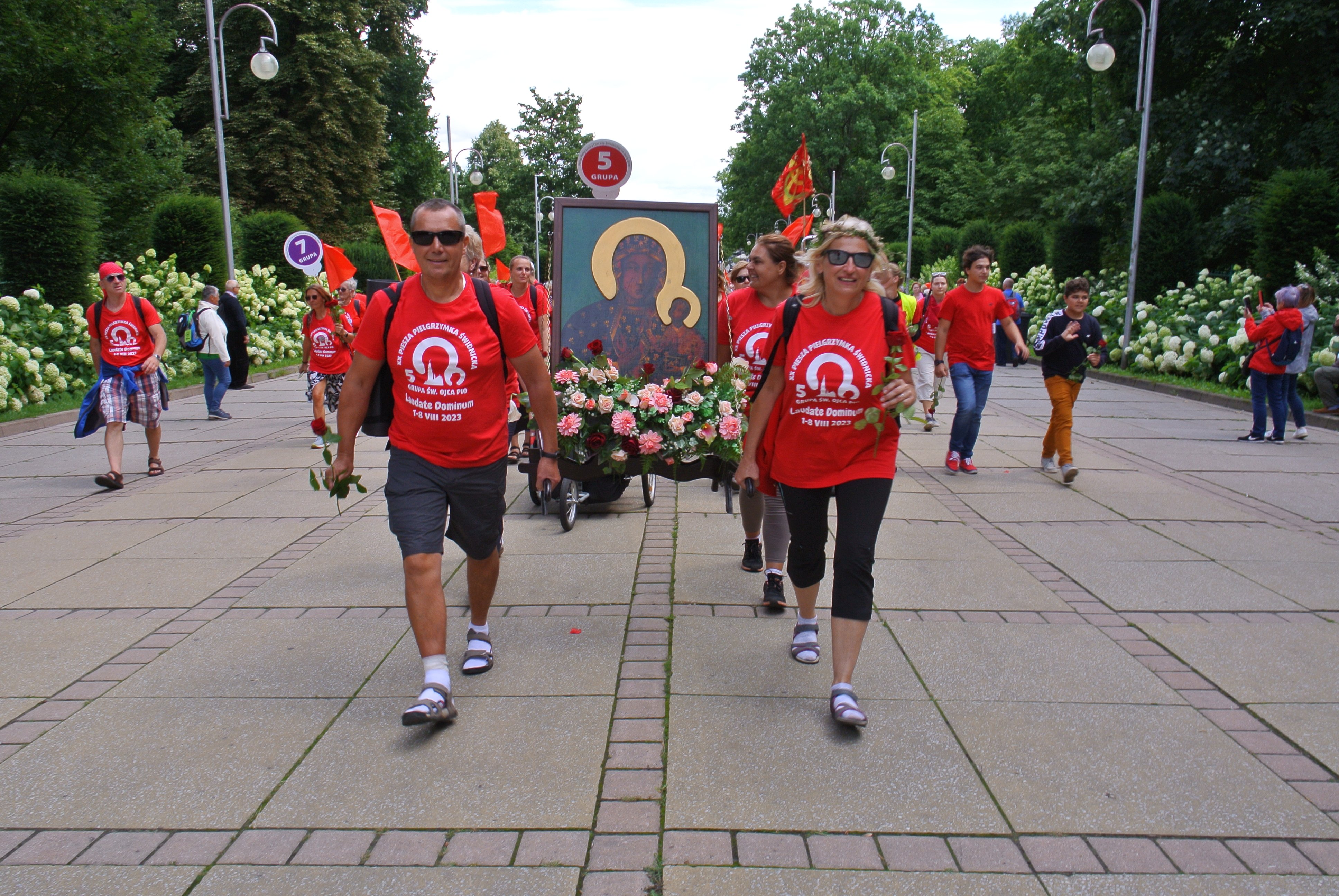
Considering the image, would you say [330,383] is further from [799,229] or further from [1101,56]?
[1101,56]

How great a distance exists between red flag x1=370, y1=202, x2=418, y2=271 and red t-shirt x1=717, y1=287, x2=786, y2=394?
2102 mm

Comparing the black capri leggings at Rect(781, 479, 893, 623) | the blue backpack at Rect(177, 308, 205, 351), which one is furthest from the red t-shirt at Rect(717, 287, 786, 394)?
the blue backpack at Rect(177, 308, 205, 351)

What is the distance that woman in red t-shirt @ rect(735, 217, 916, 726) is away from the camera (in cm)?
369

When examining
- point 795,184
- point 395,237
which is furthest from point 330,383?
point 795,184

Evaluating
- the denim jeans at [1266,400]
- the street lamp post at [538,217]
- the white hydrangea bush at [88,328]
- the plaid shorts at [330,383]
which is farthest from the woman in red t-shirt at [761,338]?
the street lamp post at [538,217]

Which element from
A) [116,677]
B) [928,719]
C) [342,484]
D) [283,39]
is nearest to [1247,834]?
[928,719]

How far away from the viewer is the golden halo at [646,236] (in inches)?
226

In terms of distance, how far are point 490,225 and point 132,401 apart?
3.67 metres

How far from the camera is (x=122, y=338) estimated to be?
27.8 ft

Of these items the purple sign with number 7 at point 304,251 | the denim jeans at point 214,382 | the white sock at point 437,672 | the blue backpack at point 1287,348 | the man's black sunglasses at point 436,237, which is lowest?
the white sock at point 437,672

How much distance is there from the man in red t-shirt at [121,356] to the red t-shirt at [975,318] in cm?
661

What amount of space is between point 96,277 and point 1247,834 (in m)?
19.6

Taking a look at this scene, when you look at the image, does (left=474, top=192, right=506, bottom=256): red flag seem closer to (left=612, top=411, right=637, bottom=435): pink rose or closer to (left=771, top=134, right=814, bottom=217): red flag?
(left=771, top=134, right=814, bottom=217): red flag

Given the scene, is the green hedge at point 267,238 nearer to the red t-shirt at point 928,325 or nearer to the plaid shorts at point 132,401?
the plaid shorts at point 132,401
